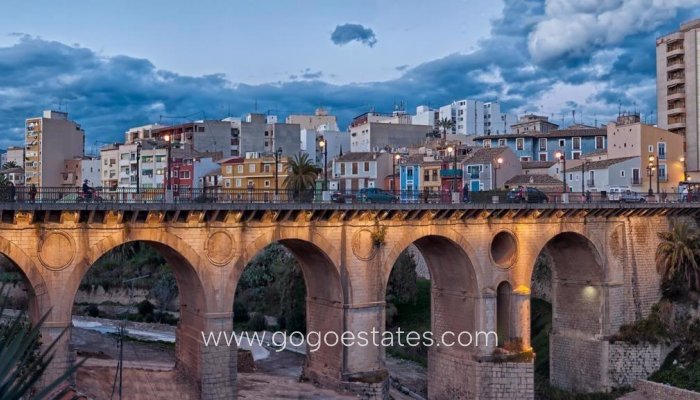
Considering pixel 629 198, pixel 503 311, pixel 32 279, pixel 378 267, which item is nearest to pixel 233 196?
pixel 378 267

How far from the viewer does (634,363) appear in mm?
38844

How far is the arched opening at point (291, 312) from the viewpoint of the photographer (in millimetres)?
33062

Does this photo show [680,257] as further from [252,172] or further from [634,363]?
[252,172]

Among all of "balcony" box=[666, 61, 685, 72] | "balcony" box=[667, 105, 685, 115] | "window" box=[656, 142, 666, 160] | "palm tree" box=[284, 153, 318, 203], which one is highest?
"balcony" box=[666, 61, 685, 72]

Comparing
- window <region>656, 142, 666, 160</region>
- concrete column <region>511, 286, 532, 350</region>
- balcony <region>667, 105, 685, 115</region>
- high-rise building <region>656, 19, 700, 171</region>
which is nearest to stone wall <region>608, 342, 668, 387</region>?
concrete column <region>511, 286, 532, 350</region>

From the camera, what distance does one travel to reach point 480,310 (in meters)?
35.5

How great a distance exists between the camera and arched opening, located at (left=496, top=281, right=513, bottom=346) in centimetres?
3712

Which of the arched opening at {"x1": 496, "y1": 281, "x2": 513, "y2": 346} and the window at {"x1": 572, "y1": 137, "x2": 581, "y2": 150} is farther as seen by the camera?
the window at {"x1": 572, "y1": 137, "x2": 581, "y2": 150}

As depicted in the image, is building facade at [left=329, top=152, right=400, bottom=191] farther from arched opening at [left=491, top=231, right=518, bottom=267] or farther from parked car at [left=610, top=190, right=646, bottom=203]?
arched opening at [left=491, top=231, right=518, bottom=267]

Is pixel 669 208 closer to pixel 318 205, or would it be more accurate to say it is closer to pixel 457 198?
pixel 457 198

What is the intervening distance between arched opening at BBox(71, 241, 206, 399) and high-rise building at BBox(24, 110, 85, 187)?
23.5 metres

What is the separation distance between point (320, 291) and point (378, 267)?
10.7ft

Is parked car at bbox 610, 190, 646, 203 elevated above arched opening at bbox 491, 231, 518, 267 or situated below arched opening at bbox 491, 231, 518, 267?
above

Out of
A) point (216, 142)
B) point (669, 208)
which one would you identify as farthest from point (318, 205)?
point (216, 142)
